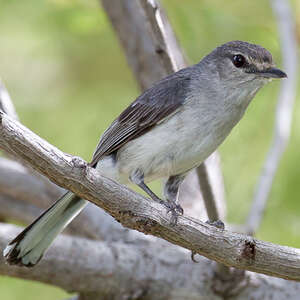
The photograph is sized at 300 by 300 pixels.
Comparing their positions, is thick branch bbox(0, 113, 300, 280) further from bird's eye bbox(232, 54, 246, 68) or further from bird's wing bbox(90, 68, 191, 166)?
bird's eye bbox(232, 54, 246, 68)

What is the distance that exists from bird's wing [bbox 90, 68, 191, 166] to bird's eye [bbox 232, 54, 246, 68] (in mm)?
356

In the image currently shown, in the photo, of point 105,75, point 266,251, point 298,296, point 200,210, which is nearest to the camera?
point 266,251

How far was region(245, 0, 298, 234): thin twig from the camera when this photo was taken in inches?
183

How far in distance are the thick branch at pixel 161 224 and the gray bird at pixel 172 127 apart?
2.53 ft

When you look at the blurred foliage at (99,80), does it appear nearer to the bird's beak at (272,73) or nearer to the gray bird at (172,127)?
the gray bird at (172,127)

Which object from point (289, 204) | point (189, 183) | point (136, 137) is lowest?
point (289, 204)

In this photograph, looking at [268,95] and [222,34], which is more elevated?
[222,34]

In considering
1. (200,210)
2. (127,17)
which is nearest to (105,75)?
(127,17)

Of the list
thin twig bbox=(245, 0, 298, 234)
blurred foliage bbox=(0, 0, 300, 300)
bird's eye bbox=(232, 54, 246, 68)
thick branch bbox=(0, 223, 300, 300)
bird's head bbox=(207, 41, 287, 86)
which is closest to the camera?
bird's head bbox=(207, 41, 287, 86)

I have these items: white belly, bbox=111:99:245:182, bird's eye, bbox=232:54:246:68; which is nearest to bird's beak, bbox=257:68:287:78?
bird's eye, bbox=232:54:246:68

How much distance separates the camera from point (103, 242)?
4746 millimetres

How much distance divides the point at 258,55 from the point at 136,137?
1009 mm

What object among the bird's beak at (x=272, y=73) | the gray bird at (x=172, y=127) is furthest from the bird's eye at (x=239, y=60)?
the bird's beak at (x=272, y=73)

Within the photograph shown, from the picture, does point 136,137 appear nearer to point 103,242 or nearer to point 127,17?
point 103,242
